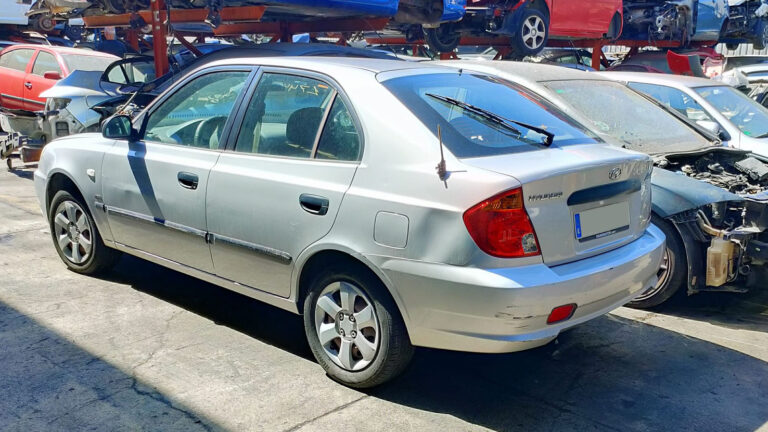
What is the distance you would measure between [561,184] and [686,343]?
5.93 feet

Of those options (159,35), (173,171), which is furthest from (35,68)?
(173,171)

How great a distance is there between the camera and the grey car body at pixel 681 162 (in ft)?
15.7

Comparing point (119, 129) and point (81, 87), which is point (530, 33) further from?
point (119, 129)

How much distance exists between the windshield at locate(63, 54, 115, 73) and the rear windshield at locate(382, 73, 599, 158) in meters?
8.26

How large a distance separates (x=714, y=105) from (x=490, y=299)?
484 centimetres

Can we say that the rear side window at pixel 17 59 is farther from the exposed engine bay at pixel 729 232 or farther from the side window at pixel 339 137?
the exposed engine bay at pixel 729 232

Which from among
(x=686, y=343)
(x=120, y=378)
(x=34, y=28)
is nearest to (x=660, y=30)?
(x=686, y=343)

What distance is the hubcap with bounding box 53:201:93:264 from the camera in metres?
5.08

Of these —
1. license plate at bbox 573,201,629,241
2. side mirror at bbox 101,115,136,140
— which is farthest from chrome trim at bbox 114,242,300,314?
license plate at bbox 573,201,629,241

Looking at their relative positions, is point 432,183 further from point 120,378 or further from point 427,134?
point 120,378

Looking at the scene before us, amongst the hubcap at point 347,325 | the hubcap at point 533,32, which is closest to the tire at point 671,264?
the hubcap at point 347,325

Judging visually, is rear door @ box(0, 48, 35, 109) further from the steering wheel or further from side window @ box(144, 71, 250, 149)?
the steering wheel

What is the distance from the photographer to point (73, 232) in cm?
518

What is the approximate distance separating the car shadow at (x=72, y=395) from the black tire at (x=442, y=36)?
8189 mm
